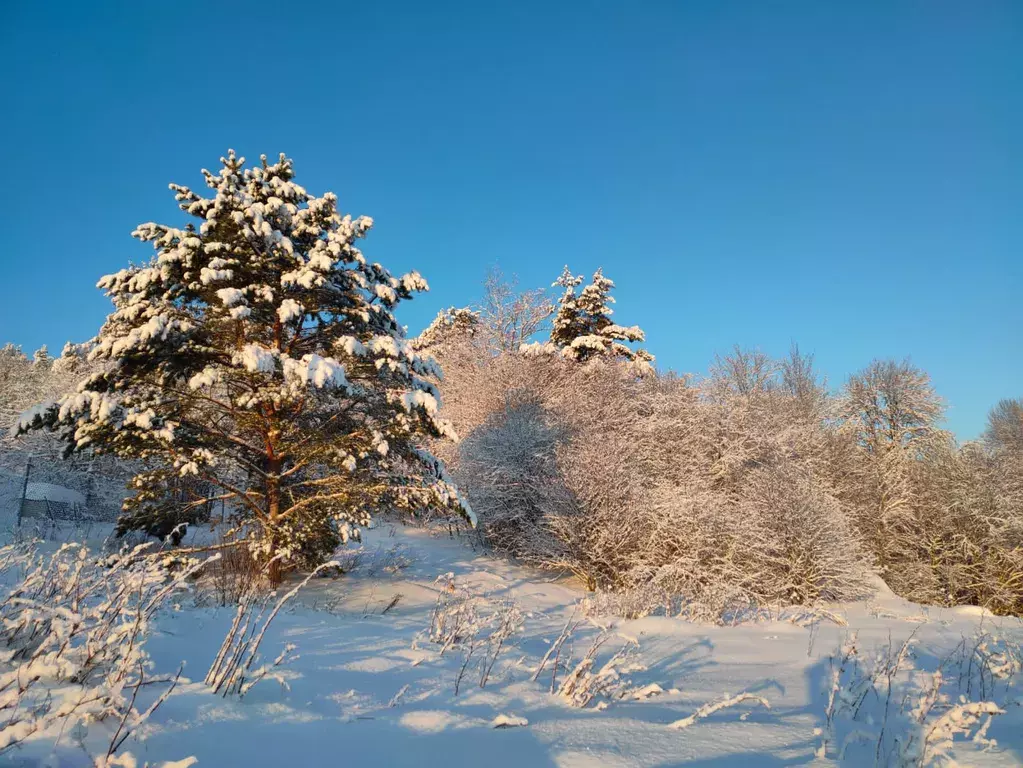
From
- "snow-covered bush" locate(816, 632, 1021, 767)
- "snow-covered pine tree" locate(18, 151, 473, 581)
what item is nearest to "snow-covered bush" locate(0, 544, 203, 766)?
"snow-covered bush" locate(816, 632, 1021, 767)

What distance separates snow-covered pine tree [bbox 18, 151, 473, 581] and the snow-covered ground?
2.04 metres

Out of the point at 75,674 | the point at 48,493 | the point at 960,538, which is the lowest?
the point at 960,538

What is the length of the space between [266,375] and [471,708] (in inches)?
252

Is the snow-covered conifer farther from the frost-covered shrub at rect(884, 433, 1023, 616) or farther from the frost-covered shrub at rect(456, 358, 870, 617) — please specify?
the frost-covered shrub at rect(884, 433, 1023, 616)

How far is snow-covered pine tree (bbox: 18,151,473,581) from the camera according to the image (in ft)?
25.3

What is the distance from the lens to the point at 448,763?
240 cm

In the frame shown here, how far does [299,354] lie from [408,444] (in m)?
2.61

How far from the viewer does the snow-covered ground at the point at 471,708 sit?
234 centimetres

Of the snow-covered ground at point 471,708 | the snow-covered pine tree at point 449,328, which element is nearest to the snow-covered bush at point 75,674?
the snow-covered ground at point 471,708

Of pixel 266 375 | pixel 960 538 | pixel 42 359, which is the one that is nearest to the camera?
pixel 266 375

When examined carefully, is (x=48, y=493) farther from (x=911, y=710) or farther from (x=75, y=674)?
(x=911, y=710)

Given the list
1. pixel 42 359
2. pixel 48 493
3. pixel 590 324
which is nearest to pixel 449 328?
pixel 590 324

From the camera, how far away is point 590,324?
2289 centimetres

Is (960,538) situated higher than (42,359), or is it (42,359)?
(42,359)
